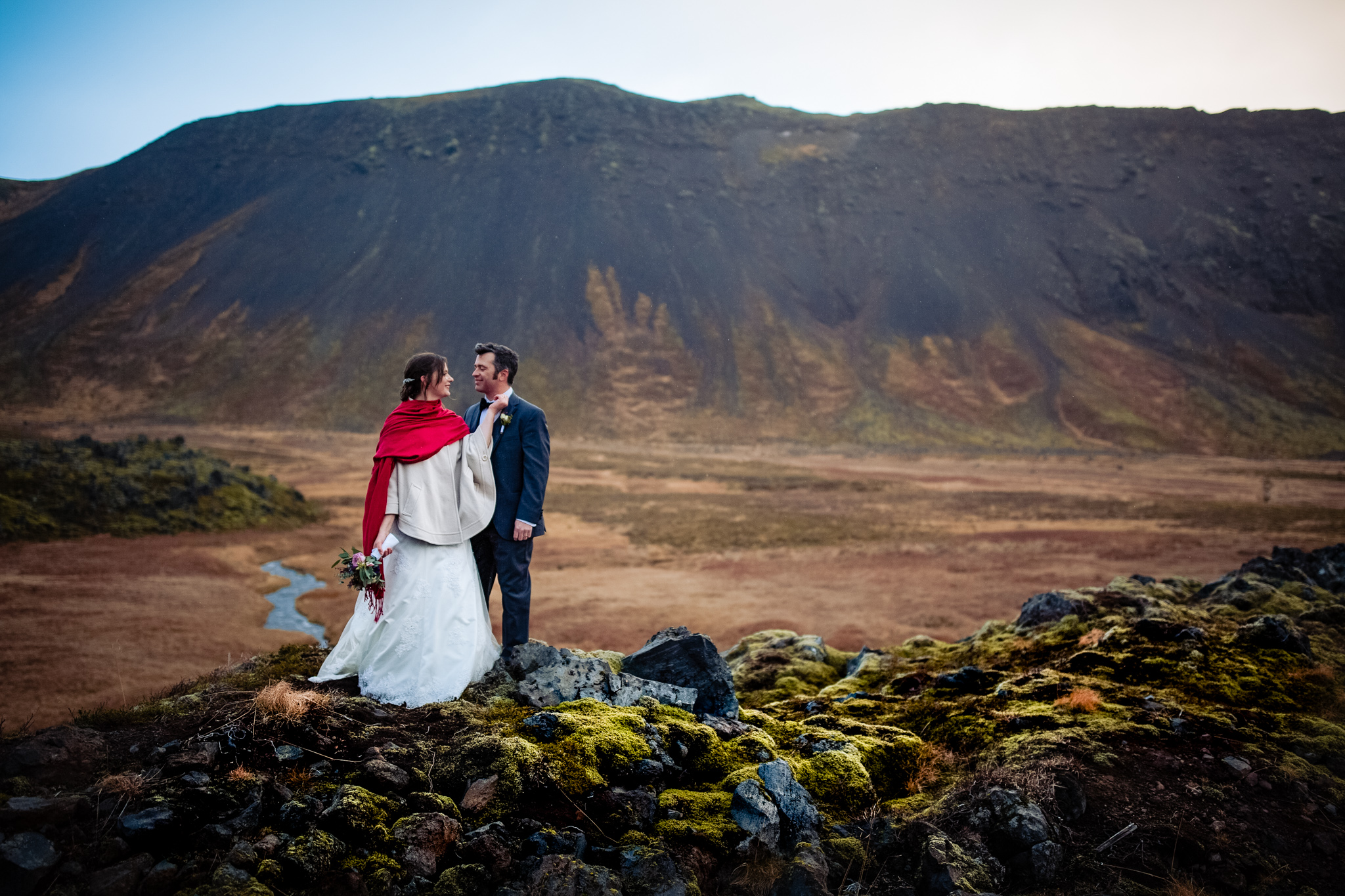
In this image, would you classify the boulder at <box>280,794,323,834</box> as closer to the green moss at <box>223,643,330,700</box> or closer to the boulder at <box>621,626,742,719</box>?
the green moss at <box>223,643,330,700</box>

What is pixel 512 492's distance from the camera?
5.64 m

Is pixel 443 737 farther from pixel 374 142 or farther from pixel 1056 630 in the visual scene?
pixel 374 142

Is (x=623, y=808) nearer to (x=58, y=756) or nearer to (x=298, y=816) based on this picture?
(x=298, y=816)

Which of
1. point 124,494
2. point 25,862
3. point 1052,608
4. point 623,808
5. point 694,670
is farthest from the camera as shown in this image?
point 124,494

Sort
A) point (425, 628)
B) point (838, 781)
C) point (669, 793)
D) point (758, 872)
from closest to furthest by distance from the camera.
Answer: point (758, 872)
point (669, 793)
point (838, 781)
point (425, 628)

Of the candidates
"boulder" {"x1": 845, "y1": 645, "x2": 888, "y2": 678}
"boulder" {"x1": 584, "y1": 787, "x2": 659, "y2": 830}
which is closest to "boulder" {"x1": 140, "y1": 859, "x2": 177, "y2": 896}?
"boulder" {"x1": 584, "y1": 787, "x2": 659, "y2": 830}

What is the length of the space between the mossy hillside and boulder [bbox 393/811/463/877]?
63.8 ft

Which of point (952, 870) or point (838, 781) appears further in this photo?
point (838, 781)

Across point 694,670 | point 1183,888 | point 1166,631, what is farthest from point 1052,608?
point 1183,888

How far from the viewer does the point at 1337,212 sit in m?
83.6

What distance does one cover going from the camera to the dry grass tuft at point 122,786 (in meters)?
3.18

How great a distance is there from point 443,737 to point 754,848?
1805mm

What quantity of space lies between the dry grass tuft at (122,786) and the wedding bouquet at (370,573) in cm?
154

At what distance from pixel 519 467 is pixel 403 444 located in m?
0.92
